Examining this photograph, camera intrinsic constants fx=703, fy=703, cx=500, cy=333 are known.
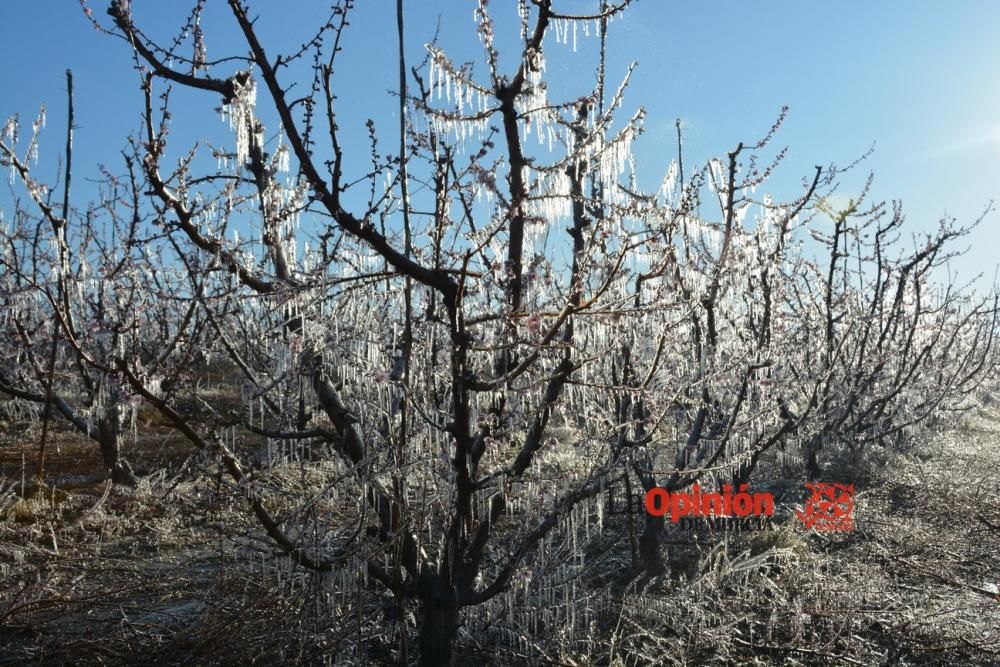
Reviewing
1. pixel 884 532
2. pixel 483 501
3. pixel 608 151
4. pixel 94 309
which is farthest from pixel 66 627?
pixel 884 532

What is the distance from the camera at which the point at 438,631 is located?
344 cm

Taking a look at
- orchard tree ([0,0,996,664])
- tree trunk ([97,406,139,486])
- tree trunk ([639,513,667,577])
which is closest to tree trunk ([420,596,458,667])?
orchard tree ([0,0,996,664])

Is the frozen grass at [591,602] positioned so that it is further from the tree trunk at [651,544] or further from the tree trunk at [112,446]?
the tree trunk at [112,446]

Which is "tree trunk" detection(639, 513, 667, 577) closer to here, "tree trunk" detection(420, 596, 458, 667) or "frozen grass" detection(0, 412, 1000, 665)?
"frozen grass" detection(0, 412, 1000, 665)

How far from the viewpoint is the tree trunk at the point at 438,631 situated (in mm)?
3410

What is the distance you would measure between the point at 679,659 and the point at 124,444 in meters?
9.59

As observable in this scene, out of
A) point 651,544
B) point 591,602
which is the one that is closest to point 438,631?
point 591,602

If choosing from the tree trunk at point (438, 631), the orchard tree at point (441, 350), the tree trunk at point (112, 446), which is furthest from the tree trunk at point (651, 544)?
the tree trunk at point (112, 446)

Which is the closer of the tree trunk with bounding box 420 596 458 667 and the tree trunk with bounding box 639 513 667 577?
the tree trunk with bounding box 420 596 458 667

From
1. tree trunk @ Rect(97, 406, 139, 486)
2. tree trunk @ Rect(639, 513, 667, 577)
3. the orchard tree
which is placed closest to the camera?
the orchard tree

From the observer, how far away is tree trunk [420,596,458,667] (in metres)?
3.41

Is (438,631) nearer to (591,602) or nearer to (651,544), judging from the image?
(591,602)

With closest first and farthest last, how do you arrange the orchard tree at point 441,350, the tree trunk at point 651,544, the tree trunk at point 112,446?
the orchard tree at point 441,350 → the tree trunk at point 651,544 → the tree trunk at point 112,446

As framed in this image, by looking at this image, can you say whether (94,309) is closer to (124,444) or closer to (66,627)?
(124,444)
